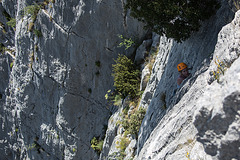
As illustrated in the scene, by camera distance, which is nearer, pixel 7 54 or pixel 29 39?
pixel 29 39

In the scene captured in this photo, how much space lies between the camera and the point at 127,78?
1253cm

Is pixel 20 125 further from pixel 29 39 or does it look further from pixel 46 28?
pixel 46 28

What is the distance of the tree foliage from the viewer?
6.08 meters

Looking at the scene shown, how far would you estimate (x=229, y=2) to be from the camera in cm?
566

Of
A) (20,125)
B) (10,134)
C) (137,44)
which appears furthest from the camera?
(10,134)

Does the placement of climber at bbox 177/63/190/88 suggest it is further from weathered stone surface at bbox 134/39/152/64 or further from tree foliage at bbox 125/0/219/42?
Result: weathered stone surface at bbox 134/39/152/64

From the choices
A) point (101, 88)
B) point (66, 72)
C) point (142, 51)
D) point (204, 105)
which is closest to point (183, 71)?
point (204, 105)

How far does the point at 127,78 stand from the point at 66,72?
5.49m

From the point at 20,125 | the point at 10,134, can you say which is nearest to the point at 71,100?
the point at 20,125

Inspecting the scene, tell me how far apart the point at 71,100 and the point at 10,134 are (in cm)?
1158

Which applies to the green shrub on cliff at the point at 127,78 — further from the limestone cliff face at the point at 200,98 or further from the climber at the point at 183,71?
the climber at the point at 183,71

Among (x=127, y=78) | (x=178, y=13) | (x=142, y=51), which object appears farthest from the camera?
(x=142, y=51)

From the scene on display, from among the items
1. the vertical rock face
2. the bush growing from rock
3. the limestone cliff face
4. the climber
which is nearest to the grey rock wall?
the limestone cliff face

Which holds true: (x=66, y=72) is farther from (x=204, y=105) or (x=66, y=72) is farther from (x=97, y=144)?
(x=204, y=105)
